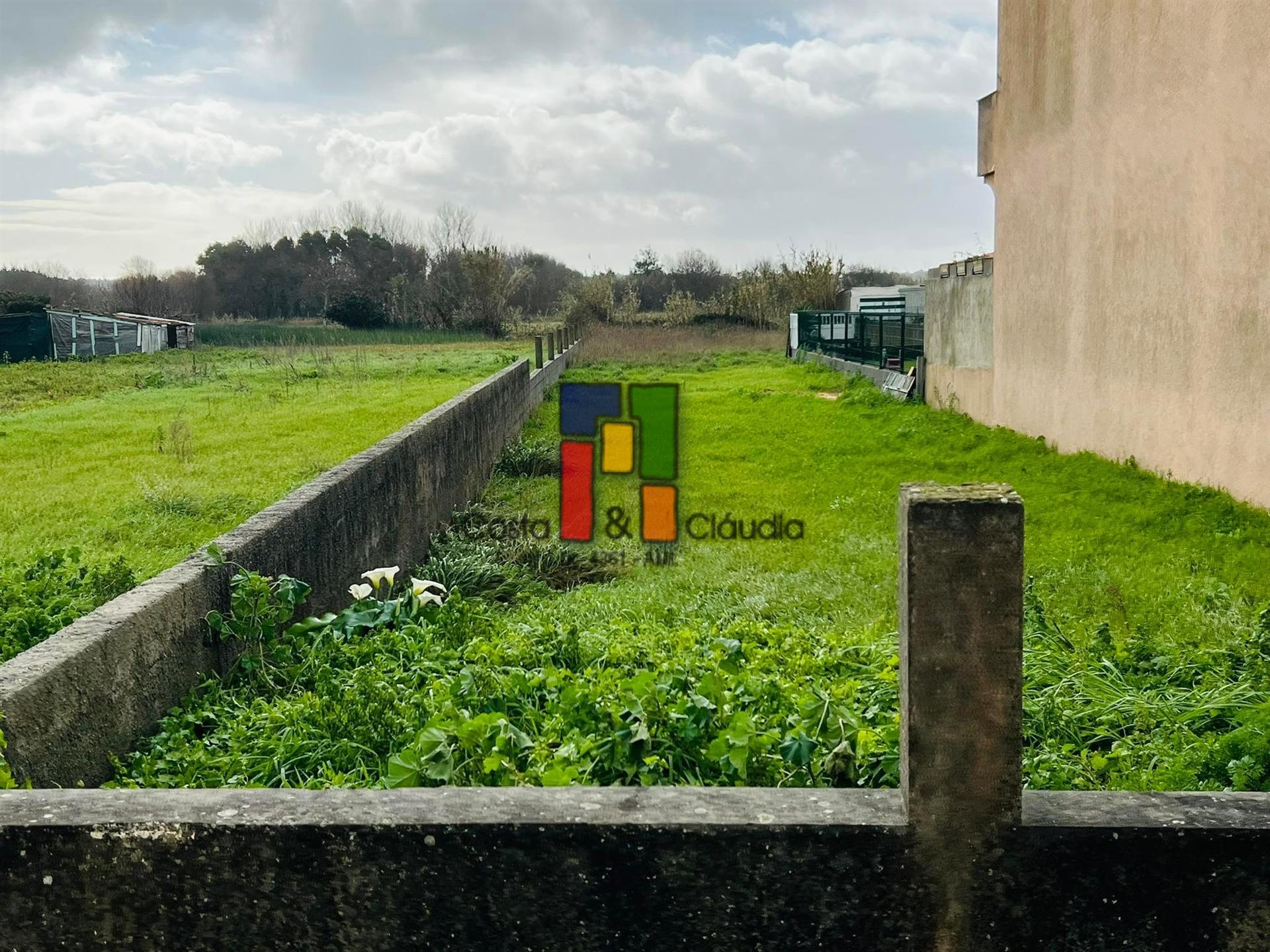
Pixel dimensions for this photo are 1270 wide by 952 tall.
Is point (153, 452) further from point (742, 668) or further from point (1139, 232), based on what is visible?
point (1139, 232)

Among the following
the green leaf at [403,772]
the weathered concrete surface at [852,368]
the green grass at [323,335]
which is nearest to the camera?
the green leaf at [403,772]

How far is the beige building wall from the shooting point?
27.5 ft

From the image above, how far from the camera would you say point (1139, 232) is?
1009 cm

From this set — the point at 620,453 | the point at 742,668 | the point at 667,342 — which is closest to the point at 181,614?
the point at 742,668

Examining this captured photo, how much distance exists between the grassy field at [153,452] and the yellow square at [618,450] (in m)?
2.45

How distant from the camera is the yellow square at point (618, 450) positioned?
456 inches

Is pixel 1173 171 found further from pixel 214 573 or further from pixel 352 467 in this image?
pixel 214 573

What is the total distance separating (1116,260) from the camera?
10562 millimetres

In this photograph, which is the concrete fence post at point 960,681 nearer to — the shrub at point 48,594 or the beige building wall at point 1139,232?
the shrub at point 48,594

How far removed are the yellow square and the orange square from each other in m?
1.52

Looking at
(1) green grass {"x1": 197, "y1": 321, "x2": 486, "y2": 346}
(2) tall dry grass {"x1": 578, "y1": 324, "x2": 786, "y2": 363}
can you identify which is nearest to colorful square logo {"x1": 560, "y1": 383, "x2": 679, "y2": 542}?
(2) tall dry grass {"x1": 578, "y1": 324, "x2": 786, "y2": 363}

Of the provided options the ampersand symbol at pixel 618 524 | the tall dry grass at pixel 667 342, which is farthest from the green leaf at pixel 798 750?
the tall dry grass at pixel 667 342

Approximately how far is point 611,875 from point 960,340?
46.2 ft

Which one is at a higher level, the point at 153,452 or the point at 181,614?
the point at 181,614
